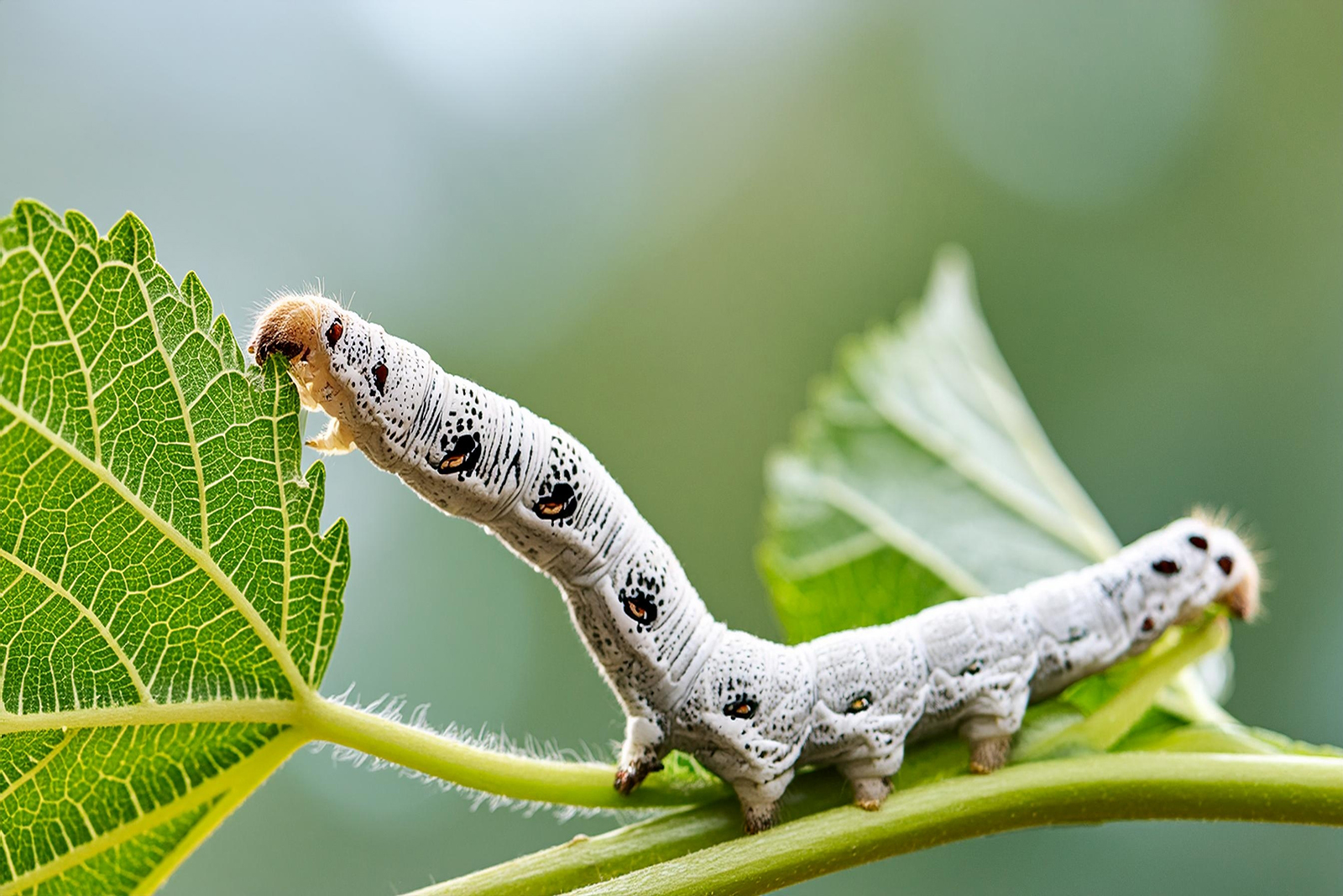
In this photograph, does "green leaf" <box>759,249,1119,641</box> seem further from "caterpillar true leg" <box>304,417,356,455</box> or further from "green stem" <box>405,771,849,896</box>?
"caterpillar true leg" <box>304,417,356,455</box>

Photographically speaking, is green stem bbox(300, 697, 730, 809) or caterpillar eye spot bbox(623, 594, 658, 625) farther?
caterpillar eye spot bbox(623, 594, 658, 625)

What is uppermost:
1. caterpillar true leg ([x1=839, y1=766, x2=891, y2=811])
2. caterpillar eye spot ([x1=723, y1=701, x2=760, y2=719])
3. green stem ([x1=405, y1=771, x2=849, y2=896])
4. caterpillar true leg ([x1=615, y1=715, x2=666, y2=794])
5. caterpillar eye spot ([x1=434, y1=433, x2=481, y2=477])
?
caterpillar eye spot ([x1=434, y1=433, x2=481, y2=477])

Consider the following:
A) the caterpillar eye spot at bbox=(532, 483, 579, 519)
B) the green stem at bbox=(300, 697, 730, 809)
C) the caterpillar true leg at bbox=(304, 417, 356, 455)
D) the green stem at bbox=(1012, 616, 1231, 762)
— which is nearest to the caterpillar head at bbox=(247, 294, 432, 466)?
the caterpillar true leg at bbox=(304, 417, 356, 455)

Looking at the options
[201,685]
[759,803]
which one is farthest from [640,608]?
[201,685]

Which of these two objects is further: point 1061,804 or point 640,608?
point 640,608

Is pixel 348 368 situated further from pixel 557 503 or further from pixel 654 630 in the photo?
pixel 654 630

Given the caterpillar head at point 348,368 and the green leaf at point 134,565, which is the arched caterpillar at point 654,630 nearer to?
the caterpillar head at point 348,368

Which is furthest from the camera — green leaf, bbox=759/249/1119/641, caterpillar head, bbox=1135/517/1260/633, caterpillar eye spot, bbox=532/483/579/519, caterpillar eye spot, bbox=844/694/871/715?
green leaf, bbox=759/249/1119/641
